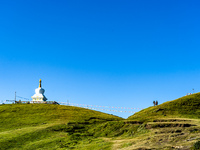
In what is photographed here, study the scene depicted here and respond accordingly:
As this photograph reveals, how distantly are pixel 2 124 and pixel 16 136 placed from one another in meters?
17.0

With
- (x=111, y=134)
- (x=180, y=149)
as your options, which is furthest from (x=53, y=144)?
(x=180, y=149)

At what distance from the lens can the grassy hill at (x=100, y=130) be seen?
32.3m

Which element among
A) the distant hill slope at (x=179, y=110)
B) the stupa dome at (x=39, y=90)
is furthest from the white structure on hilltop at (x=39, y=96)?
the distant hill slope at (x=179, y=110)

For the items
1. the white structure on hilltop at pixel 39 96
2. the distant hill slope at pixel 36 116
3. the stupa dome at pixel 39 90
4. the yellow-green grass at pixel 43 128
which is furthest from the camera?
the stupa dome at pixel 39 90

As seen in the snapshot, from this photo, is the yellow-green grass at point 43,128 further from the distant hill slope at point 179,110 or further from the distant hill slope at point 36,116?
the distant hill slope at point 179,110

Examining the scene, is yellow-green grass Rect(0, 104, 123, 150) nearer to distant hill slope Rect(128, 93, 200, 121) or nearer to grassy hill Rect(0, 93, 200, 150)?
grassy hill Rect(0, 93, 200, 150)

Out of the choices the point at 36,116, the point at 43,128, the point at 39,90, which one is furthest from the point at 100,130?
the point at 39,90

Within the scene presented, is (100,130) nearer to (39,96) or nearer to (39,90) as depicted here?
(39,96)

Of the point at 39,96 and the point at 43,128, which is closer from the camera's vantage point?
the point at 43,128

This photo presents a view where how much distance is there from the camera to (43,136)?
5031 cm

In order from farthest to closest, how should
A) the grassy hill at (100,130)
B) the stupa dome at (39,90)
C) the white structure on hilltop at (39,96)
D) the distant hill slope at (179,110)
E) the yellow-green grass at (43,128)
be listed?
the stupa dome at (39,90) → the white structure on hilltop at (39,96) → the distant hill slope at (179,110) → the yellow-green grass at (43,128) → the grassy hill at (100,130)

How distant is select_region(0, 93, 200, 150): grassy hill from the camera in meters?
32.3

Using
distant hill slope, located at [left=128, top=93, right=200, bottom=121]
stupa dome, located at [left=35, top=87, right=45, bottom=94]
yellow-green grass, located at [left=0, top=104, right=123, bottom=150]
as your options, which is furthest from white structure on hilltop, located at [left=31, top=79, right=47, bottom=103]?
distant hill slope, located at [left=128, top=93, right=200, bottom=121]

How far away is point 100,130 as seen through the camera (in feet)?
160
